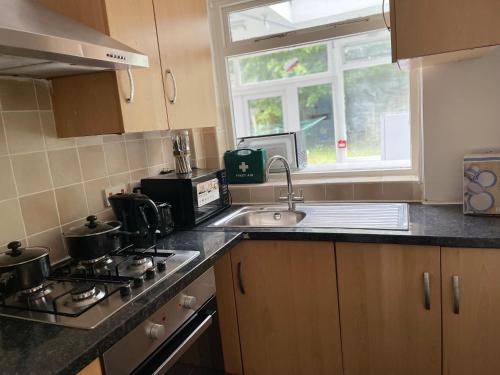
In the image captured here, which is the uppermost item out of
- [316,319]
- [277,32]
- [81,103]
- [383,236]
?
[277,32]

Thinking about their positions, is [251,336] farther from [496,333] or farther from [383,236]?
[496,333]

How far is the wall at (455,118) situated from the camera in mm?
1714

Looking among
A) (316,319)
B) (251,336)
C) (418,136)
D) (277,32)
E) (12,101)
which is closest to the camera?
(12,101)

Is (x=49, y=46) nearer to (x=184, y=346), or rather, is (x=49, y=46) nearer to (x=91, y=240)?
(x=91, y=240)

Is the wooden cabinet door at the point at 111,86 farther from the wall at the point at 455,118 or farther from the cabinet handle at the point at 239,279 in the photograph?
the wall at the point at 455,118

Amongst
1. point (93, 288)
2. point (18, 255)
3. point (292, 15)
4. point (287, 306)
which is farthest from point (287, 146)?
point (18, 255)

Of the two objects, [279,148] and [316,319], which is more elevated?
[279,148]

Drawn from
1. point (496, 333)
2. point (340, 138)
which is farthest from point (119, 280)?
point (340, 138)

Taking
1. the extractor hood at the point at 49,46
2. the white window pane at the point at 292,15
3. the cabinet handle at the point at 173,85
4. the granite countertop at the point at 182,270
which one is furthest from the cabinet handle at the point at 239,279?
the white window pane at the point at 292,15

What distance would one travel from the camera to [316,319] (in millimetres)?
1679

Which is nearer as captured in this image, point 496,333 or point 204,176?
point 496,333

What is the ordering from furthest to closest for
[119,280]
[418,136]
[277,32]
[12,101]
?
1. [277,32]
2. [418,136]
3. [12,101]
4. [119,280]

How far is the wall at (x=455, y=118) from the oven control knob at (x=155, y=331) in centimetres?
142

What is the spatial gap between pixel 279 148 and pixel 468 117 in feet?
3.36
